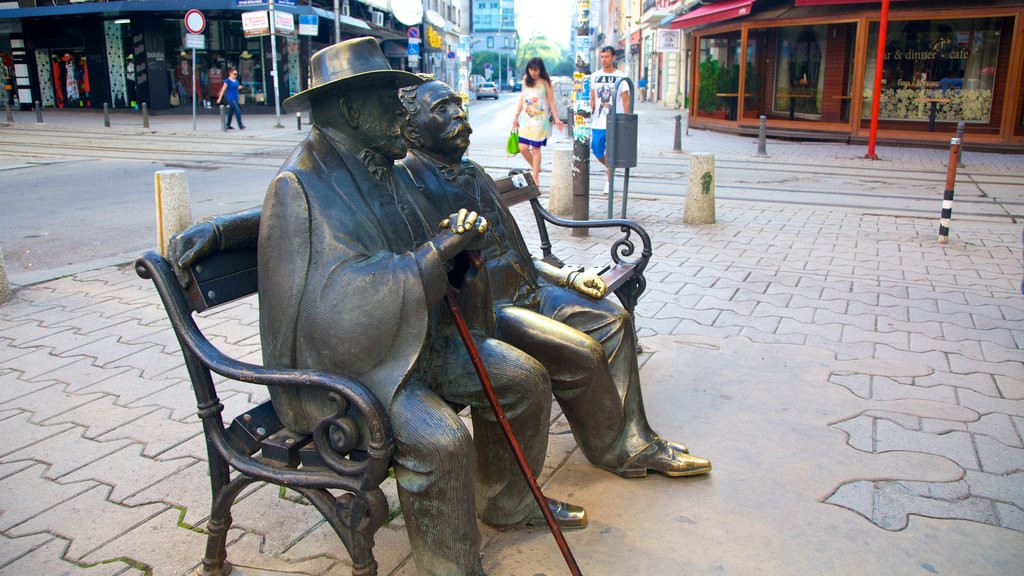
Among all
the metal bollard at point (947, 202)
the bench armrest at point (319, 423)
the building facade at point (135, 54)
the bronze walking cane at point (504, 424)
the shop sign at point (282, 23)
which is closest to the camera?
the bench armrest at point (319, 423)

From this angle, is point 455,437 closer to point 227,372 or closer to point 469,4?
point 227,372

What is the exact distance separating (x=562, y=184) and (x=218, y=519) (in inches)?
275

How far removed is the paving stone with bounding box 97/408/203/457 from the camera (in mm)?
3461

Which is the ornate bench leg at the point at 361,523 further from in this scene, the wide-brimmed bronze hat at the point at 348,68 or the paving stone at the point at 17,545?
the paving stone at the point at 17,545

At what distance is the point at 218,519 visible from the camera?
2.50m

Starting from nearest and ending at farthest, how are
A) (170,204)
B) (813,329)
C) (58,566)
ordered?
1. (58,566)
2. (813,329)
3. (170,204)

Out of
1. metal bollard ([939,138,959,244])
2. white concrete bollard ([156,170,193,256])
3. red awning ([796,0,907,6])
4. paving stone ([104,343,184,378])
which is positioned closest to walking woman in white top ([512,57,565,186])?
white concrete bollard ([156,170,193,256])

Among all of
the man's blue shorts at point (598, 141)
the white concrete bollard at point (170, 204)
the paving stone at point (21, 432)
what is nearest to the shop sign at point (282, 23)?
the man's blue shorts at point (598, 141)

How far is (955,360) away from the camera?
4484mm

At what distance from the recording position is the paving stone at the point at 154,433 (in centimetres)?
346

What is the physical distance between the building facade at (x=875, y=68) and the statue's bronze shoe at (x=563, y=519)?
1624 centimetres

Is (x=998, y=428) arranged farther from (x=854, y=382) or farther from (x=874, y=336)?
(x=874, y=336)

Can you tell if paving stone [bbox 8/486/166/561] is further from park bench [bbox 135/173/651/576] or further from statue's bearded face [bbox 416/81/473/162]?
statue's bearded face [bbox 416/81/473/162]

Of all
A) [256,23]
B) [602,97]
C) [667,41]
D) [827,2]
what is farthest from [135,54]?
[602,97]
